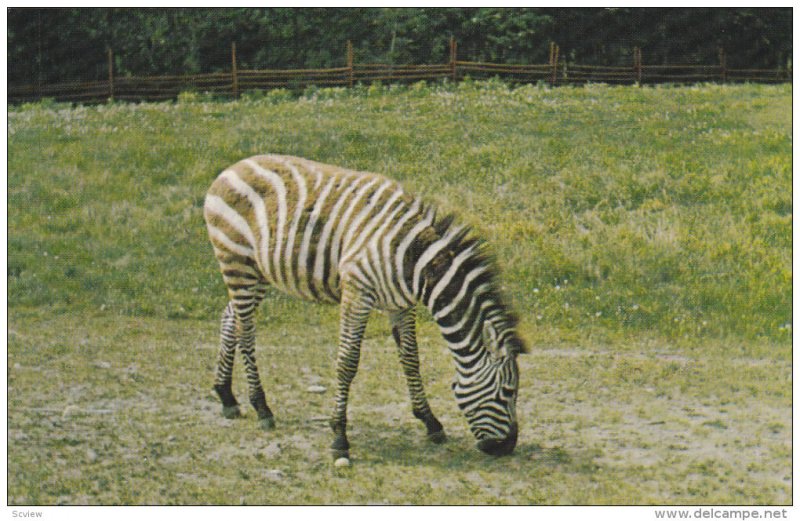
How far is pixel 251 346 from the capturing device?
6.53m

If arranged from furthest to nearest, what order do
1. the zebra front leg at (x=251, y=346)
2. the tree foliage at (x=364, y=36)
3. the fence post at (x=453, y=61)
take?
the fence post at (x=453, y=61)
the tree foliage at (x=364, y=36)
the zebra front leg at (x=251, y=346)

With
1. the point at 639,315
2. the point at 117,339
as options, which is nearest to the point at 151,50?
the point at 117,339

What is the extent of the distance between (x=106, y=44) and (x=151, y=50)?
1.15 feet

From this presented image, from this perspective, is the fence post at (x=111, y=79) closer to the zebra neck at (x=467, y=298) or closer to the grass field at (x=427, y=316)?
the grass field at (x=427, y=316)

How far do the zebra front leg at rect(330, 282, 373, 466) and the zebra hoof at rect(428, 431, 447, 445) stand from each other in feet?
1.87

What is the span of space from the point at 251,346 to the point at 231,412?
1.61ft

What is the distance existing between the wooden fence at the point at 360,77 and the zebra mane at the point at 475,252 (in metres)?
2.26

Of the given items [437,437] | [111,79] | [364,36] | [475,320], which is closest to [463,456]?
[437,437]

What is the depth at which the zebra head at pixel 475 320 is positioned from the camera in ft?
18.8

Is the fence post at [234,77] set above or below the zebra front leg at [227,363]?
above

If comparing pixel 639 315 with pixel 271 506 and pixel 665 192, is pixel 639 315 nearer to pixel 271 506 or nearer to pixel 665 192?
pixel 665 192

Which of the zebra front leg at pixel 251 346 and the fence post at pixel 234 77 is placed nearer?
the zebra front leg at pixel 251 346

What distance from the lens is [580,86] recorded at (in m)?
7.93

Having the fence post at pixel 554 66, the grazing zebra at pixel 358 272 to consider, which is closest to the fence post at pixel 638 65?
the fence post at pixel 554 66
